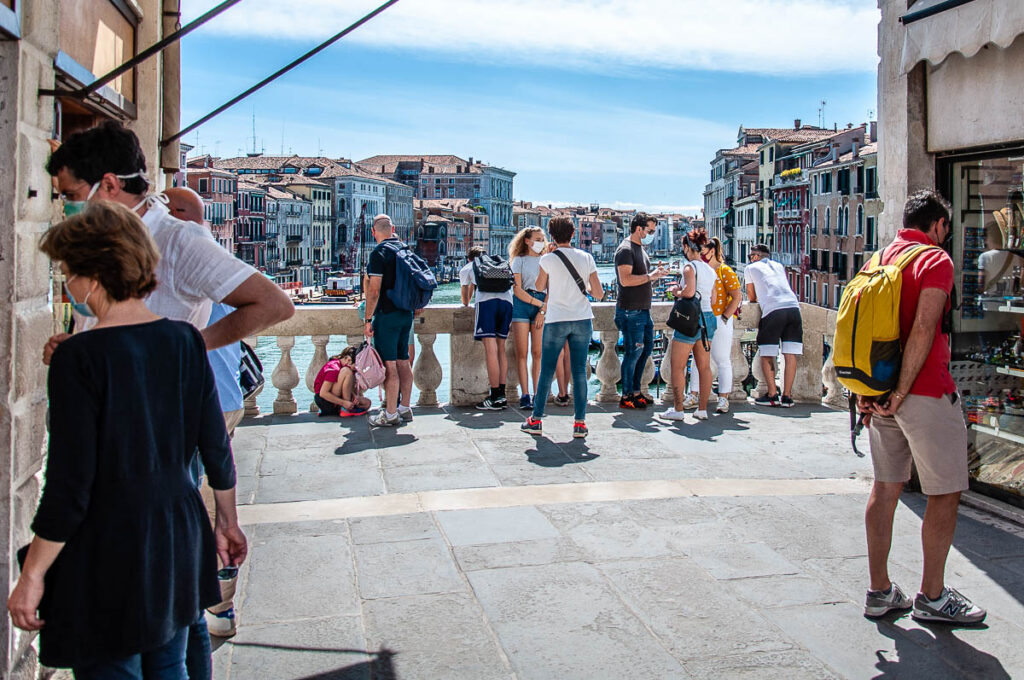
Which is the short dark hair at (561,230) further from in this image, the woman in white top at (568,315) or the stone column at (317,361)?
the stone column at (317,361)

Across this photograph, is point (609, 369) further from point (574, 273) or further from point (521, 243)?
point (574, 273)

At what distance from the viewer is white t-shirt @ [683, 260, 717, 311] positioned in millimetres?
7817

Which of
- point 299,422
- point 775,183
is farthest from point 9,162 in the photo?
point 775,183

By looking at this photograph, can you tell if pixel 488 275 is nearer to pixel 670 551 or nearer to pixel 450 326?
pixel 450 326

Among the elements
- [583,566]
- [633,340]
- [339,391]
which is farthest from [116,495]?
[633,340]

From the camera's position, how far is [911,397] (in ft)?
12.3

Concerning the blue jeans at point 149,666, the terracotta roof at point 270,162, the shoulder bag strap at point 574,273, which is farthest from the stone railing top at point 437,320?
the terracotta roof at point 270,162

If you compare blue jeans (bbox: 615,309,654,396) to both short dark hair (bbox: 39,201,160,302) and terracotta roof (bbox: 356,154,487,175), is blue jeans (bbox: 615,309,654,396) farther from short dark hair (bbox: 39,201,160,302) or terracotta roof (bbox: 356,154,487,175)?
terracotta roof (bbox: 356,154,487,175)

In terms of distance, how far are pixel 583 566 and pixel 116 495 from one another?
2.44 metres

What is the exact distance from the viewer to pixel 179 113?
5.82 m

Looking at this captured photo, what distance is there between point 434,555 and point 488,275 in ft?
12.7

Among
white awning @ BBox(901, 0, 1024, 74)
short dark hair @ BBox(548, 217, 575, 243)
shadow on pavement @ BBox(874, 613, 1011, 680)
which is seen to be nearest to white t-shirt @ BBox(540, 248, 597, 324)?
short dark hair @ BBox(548, 217, 575, 243)

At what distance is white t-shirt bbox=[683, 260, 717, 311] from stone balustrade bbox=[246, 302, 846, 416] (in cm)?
63

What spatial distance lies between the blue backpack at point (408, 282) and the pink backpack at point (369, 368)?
0.40 meters
